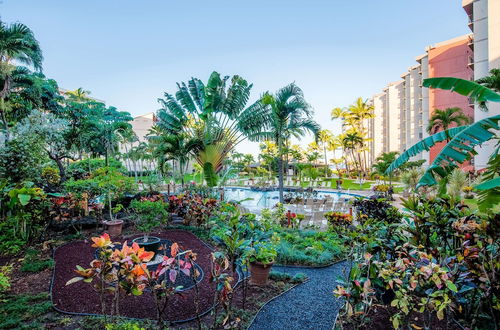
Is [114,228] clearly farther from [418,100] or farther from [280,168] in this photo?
[418,100]

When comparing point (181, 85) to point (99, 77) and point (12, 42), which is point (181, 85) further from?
point (99, 77)

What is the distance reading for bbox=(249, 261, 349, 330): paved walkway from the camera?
3.21m

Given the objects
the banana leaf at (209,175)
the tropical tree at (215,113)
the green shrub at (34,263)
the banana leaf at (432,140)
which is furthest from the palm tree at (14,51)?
the banana leaf at (432,140)

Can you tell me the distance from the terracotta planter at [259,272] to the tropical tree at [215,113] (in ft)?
23.9

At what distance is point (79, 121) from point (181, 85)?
9315 millimetres

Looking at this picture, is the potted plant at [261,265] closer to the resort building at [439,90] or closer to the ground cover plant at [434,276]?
the ground cover plant at [434,276]

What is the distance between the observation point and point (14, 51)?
12.4m

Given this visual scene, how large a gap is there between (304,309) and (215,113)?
10.3 meters

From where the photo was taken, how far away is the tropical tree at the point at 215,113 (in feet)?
39.5

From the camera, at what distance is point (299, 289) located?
4223 millimetres

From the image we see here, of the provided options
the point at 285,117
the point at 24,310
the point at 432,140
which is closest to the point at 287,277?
the point at 432,140

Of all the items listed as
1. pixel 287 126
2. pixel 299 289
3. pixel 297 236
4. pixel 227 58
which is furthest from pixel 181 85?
pixel 299 289

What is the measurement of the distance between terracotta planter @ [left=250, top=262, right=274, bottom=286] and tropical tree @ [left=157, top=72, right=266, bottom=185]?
728 centimetres

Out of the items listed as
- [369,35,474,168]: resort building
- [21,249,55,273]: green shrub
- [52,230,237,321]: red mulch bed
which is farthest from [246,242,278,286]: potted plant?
[369,35,474,168]: resort building
